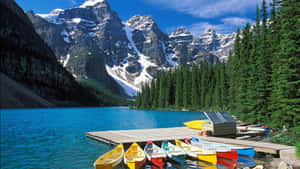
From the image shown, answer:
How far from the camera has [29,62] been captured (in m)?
137

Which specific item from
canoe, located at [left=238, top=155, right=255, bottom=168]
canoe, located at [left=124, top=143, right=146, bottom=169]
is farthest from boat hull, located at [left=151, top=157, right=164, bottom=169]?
canoe, located at [left=238, top=155, right=255, bottom=168]

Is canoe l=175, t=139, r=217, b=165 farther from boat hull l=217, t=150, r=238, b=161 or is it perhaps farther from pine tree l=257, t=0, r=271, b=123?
pine tree l=257, t=0, r=271, b=123

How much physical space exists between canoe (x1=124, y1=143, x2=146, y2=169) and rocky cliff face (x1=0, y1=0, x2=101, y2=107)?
123 m

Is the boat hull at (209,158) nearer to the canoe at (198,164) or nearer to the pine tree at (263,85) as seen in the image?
the canoe at (198,164)

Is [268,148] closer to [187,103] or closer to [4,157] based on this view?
[4,157]

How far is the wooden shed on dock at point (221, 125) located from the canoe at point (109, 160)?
8.67 metres

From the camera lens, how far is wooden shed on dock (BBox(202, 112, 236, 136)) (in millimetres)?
19938

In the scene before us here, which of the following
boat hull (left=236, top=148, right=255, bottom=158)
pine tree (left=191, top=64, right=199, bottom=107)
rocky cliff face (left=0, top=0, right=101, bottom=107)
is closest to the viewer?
boat hull (left=236, top=148, right=255, bottom=158)

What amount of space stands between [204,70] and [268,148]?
259ft

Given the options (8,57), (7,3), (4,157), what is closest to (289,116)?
(4,157)

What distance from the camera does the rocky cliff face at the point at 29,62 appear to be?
419 ft

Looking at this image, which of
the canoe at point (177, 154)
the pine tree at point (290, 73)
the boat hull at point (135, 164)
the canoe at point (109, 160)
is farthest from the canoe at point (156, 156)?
the pine tree at point (290, 73)

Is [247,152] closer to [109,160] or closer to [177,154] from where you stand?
[177,154]

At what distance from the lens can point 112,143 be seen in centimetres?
2020
